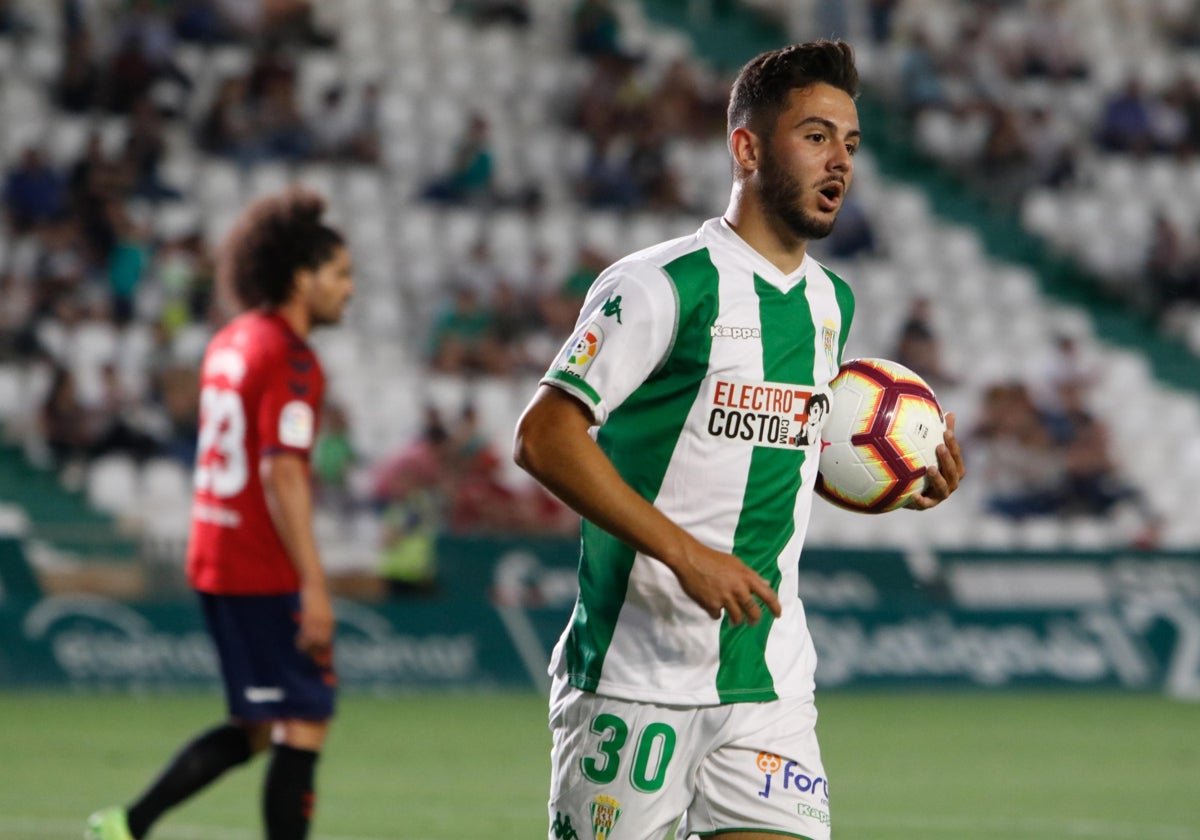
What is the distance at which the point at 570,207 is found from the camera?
18.1 meters

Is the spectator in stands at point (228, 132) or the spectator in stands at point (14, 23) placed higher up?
the spectator in stands at point (14, 23)

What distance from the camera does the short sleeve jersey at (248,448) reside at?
5961 mm

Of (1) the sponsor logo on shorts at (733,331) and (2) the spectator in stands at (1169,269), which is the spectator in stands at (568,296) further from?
(1) the sponsor logo on shorts at (733,331)

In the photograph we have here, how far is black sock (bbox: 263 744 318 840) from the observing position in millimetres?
5848

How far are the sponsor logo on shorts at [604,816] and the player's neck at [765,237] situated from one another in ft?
3.86

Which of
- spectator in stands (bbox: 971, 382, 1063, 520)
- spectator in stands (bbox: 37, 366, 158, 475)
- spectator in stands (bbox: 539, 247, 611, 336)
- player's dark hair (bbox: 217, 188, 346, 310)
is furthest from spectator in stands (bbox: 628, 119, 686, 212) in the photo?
player's dark hair (bbox: 217, 188, 346, 310)

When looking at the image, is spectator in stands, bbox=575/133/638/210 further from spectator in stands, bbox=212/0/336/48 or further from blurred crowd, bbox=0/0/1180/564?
spectator in stands, bbox=212/0/336/48

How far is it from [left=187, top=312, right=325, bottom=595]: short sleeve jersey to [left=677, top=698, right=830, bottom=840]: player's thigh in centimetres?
232

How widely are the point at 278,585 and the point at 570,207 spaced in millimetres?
12428

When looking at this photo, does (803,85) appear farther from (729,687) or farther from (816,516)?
(816,516)

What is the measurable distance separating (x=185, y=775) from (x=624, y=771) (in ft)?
8.44

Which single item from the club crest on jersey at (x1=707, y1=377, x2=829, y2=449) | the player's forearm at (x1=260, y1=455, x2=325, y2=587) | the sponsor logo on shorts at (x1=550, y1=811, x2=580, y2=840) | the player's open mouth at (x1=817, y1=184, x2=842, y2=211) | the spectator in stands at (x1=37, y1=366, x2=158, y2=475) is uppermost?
the player's open mouth at (x1=817, y1=184, x2=842, y2=211)

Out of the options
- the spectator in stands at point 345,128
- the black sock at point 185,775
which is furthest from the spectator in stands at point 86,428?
the black sock at point 185,775

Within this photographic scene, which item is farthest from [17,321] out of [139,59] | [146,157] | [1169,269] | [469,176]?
[1169,269]
